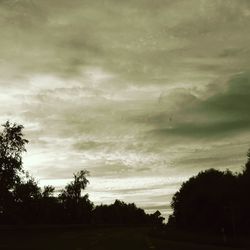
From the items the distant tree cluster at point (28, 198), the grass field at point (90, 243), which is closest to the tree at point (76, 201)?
the distant tree cluster at point (28, 198)

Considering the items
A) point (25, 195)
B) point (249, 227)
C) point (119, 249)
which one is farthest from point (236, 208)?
point (25, 195)

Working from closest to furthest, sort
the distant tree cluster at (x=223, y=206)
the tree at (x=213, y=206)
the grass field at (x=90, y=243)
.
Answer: the grass field at (x=90, y=243) → the distant tree cluster at (x=223, y=206) → the tree at (x=213, y=206)

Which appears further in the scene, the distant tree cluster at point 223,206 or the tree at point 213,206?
the tree at point 213,206

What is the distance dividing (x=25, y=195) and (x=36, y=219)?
7.99m

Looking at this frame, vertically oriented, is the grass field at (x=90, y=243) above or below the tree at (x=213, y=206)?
below

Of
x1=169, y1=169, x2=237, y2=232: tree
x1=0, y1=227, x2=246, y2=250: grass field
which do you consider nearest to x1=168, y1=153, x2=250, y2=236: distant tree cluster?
x1=169, y1=169, x2=237, y2=232: tree

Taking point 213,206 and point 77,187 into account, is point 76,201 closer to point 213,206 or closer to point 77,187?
point 77,187

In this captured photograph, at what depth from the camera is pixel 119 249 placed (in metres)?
24.2

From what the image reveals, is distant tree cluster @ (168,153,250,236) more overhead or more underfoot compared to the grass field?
more overhead

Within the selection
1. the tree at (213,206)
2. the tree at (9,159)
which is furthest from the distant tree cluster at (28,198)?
the tree at (213,206)

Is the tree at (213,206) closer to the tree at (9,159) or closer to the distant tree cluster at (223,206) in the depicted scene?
the distant tree cluster at (223,206)

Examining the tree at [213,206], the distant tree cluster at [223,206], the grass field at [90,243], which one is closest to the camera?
the grass field at [90,243]

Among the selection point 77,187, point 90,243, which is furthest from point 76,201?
point 90,243

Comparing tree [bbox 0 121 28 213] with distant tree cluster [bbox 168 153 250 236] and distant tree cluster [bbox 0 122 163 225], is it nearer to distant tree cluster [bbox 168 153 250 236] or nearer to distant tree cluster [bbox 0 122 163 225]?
distant tree cluster [bbox 0 122 163 225]
